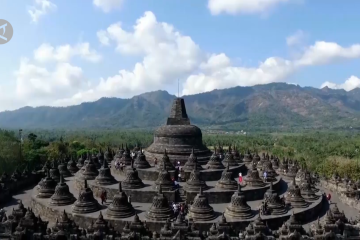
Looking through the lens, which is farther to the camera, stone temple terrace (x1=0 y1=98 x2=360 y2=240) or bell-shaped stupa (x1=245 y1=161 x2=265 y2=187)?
bell-shaped stupa (x1=245 y1=161 x2=265 y2=187)

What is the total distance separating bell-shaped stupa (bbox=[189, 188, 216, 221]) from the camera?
25.1 metres

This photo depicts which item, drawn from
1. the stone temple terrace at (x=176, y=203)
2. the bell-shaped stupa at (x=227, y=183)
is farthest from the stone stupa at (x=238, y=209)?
the bell-shaped stupa at (x=227, y=183)

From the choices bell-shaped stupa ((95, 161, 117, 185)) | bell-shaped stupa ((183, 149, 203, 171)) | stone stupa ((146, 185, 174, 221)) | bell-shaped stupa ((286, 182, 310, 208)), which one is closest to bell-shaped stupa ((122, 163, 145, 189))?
bell-shaped stupa ((95, 161, 117, 185))

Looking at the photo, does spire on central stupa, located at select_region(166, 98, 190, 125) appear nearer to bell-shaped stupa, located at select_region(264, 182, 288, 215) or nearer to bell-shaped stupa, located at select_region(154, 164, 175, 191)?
bell-shaped stupa, located at select_region(154, 164, 175, 191)

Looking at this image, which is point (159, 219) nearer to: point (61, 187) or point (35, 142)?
point (61, 187)

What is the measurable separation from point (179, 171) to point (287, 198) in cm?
1006

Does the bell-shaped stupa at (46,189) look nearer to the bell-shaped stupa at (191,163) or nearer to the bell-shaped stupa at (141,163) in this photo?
the bell-shaped stupa at (141,163)

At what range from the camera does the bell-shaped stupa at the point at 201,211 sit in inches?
990

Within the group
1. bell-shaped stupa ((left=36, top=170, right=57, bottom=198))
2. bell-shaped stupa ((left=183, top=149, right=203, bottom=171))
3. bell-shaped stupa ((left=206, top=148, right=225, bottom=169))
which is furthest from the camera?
bell-shaped stupa ((left=206, top=148, right=225, bottom=169))

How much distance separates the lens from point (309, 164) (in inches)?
2475

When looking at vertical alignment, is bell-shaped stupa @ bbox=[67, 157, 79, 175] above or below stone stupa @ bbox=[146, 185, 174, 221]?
above

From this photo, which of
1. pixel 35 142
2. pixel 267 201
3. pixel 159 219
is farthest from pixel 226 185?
pixel 35 142

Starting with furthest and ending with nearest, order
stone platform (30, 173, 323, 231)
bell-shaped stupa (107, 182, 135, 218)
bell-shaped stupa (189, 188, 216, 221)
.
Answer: bell-shaped stupa (107, 182, 135, 218) < bell-shaped stupa (189, 188, 216, 221) < stone platform (30, 173, 323, 231)

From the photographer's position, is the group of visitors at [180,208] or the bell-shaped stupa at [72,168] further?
the bell-shaped stupa at [72,168]
